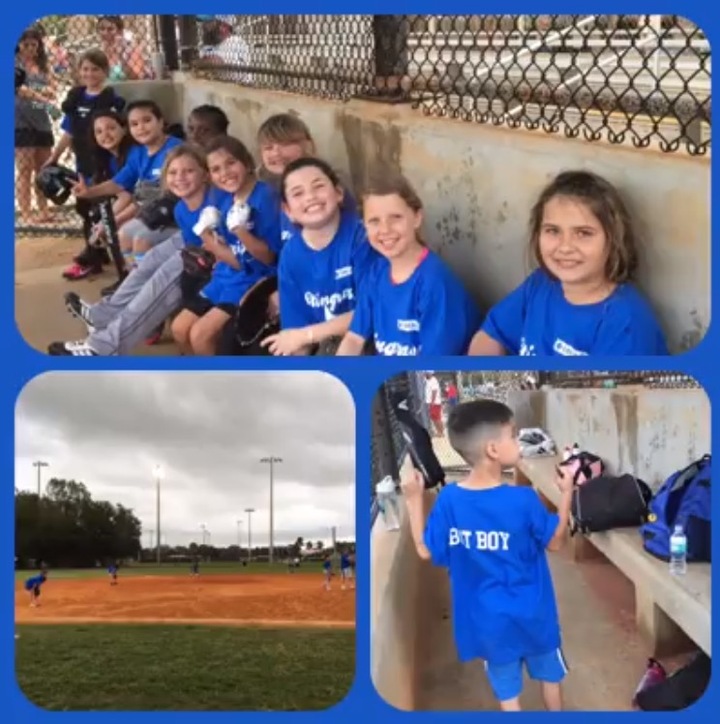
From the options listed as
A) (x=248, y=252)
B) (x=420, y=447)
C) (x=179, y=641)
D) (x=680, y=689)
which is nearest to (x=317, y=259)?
(x=248, y=252)

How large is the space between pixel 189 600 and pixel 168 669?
122 mm

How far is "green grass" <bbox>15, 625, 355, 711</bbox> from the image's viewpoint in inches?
68.0

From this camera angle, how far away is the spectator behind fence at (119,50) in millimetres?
1697

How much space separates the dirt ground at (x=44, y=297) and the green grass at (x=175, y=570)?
13.7 inches

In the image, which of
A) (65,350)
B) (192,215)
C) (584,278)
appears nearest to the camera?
(584,278)

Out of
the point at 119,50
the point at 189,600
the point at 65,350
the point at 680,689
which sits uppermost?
the point at 119,50

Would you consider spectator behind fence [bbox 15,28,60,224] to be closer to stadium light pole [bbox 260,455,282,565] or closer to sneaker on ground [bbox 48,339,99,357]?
sneaker on ground [bbox 48,339,99,357]

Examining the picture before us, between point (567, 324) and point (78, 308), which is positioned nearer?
point (567, 324)

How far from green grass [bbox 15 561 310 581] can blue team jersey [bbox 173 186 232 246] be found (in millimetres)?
540

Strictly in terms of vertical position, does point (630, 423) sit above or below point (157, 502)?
above

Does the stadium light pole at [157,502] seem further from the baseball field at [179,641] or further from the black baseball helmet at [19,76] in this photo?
the black baseball helmet at [19,76]

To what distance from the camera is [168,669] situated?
1743 mm

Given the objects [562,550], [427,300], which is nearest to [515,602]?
[562,550]

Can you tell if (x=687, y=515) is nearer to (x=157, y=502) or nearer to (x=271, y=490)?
(x=271, y=490)
